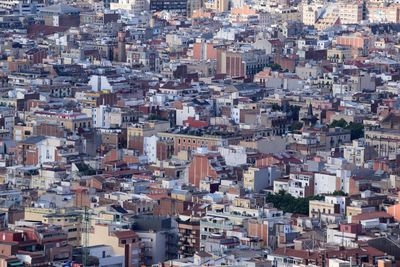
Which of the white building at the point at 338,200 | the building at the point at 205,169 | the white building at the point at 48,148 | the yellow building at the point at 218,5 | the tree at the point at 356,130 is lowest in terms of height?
the yellow building at the point at 218,5

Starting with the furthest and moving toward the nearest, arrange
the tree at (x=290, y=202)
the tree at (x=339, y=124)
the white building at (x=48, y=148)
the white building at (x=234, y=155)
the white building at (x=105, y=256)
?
the tree at (x=339, y=124) → the white building at (x=48, y=148) → the white building at (x=234, y=155) → the tree at (x=290, y=202) → the white building at (x=105, y=256)

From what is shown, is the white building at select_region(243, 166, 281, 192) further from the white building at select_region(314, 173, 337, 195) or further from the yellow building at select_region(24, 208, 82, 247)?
the yellow building at select_region(24, 208, 82, 247)

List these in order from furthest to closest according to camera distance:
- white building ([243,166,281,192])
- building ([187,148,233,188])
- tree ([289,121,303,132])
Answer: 1. tree ([289,121,303,132])
2. building ([187,148,233,188])
3. white building ([243,166,281,192])

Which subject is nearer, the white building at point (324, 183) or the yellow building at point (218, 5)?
the white building at point (324, 183)

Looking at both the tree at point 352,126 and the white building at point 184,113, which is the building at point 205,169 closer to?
the tree at point 352,126

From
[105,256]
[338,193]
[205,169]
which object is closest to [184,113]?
[205,169]

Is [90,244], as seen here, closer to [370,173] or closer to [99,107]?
[370,173]

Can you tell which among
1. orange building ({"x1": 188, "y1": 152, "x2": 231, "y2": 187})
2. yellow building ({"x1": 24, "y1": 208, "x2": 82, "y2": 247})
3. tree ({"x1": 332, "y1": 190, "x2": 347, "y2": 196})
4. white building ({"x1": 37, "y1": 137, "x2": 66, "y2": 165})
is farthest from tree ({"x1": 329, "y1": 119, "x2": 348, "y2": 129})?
yellow building ({"x1": 24, "y1": 208, "x2": 82, "y2": 247})

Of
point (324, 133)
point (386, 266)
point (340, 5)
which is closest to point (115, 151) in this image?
point (324, 133)

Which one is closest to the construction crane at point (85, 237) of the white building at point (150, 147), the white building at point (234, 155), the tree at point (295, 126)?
the white building at point (234, 155)

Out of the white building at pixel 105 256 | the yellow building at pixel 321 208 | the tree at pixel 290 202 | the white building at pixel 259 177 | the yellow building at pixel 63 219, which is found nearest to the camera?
the white building at pixel 105 256

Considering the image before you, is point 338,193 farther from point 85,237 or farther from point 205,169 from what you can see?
point 85,237
